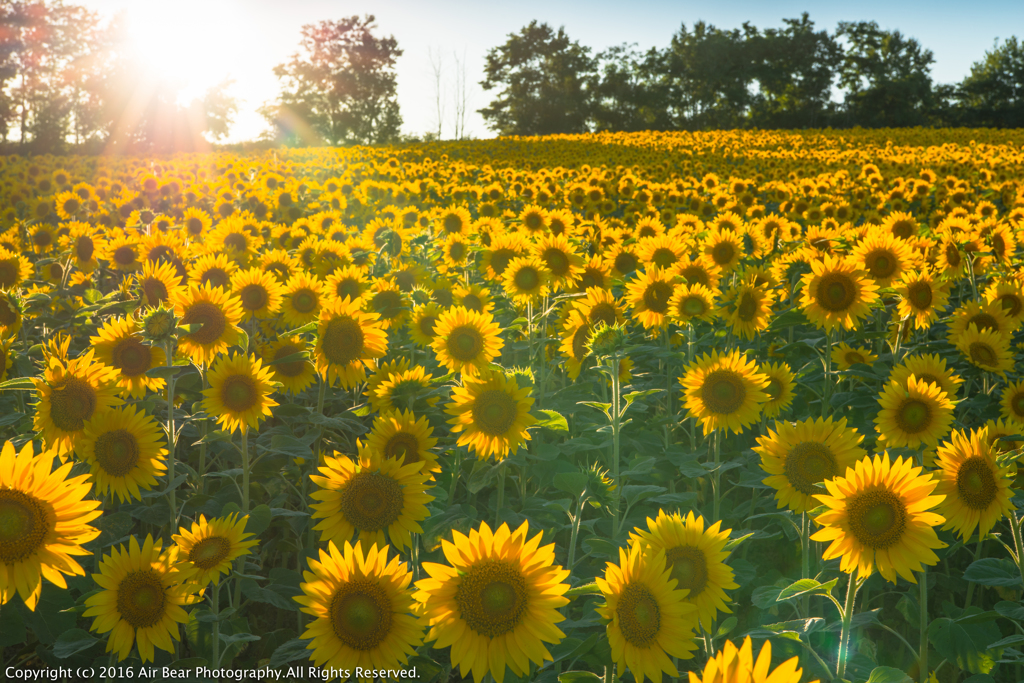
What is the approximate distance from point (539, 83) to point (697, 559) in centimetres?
6604

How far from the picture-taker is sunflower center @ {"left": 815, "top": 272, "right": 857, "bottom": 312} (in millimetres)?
3482

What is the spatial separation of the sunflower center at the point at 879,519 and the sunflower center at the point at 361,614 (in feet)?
3.80

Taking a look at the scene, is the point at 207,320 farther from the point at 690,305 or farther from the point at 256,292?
the point at 690,305

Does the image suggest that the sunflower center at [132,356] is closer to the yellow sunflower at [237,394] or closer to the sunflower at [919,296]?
the yellow sunflower at [237,394]

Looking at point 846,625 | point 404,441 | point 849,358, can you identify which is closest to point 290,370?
point 404,441

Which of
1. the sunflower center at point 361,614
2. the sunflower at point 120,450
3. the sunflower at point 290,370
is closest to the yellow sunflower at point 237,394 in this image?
the sunflower at point 120,450

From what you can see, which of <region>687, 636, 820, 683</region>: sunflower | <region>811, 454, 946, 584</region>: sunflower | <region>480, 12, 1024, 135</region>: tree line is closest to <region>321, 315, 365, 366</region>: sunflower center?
<region>811, 454, 946, 584</region>: sunflower

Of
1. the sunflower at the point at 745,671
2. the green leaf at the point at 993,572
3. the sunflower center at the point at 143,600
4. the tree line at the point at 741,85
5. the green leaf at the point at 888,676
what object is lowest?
the green leaf at the point at 993,572

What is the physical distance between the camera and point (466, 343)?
117 inches

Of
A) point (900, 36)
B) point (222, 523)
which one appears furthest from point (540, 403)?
point (900, 36)

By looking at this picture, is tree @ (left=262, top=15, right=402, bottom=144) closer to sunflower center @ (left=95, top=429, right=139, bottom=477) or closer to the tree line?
the tree line

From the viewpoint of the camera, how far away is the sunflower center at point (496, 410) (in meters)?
2.33

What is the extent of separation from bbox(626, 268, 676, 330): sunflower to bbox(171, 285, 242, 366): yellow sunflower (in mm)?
2206

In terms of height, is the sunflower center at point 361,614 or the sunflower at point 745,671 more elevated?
the sunflower at point 745,671
